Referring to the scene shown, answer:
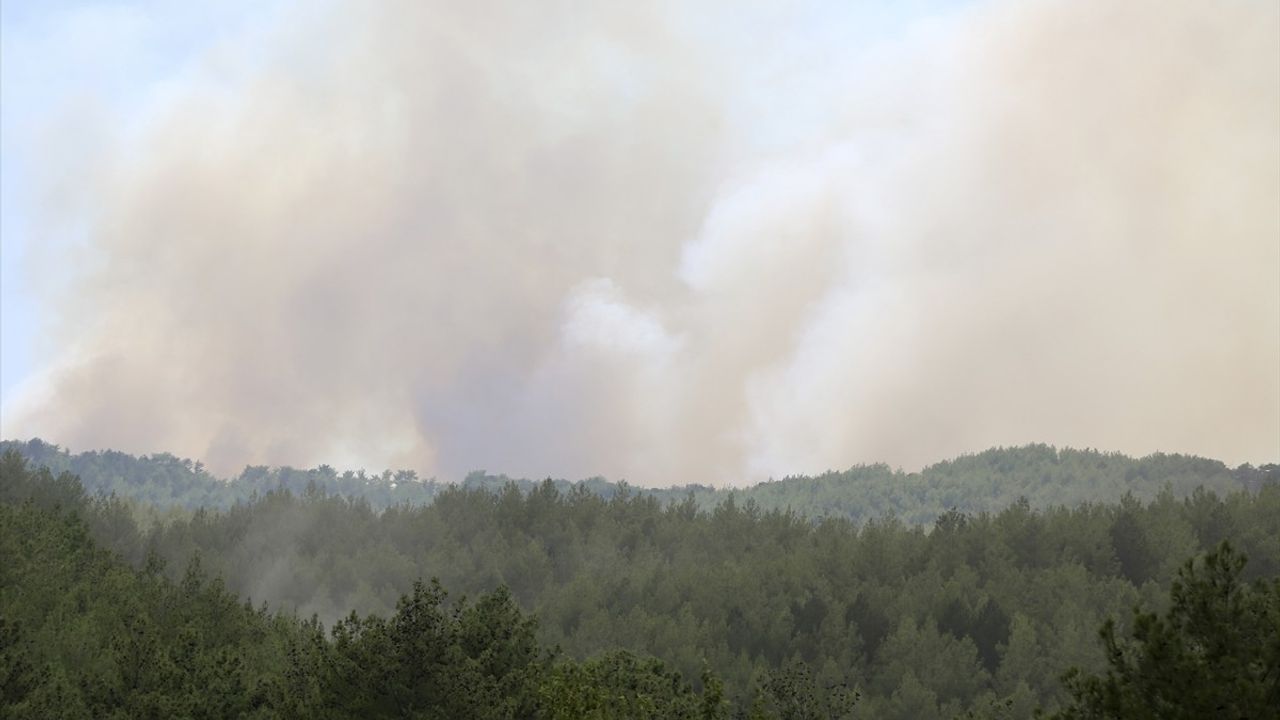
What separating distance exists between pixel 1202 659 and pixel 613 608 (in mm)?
82077

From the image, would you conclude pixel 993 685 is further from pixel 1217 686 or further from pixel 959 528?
pixel 1217 686

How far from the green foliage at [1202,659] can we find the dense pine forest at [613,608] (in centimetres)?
5

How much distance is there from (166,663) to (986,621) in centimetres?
6664

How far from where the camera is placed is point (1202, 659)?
876 inches

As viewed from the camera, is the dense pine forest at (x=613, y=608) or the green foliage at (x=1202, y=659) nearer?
the green foliage at (x=1202, y=659)

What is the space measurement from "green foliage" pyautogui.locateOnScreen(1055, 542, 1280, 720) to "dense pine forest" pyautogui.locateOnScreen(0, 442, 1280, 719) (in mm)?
48

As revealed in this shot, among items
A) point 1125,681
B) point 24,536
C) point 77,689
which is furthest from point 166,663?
point 24,536

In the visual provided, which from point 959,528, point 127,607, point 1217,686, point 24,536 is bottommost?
point 1217,686

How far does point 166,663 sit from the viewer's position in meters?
40.1

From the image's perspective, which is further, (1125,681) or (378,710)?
(378,710)

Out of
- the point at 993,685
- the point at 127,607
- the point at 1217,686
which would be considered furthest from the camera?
the point at 993,685

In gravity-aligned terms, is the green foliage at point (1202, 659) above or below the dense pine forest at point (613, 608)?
below

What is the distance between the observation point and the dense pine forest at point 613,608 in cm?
3148

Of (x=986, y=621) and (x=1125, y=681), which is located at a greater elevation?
(x=986, y=621)
